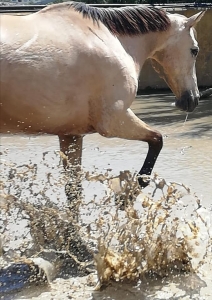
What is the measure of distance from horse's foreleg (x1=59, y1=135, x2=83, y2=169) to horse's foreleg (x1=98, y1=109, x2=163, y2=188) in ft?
1.15

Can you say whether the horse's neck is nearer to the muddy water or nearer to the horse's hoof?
the horse's hoof

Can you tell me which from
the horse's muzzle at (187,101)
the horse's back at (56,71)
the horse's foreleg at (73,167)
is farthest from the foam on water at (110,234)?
the horse's muzzle at (187,101)

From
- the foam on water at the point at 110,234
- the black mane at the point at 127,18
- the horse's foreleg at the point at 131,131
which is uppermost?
the black mane at the point at 127,18

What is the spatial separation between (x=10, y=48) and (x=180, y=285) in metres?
1.59

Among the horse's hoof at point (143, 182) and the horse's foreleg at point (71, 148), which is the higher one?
the horse's foreleg at point (71, 148)

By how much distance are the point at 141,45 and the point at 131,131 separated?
634mm

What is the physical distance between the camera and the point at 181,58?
4.33m

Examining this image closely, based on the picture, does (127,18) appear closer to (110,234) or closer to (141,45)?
(141,45)

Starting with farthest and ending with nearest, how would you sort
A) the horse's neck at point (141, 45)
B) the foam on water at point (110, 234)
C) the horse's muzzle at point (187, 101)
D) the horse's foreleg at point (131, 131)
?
the horse's muzzle at point (187, 101), the horse's neck at point (141, 45), the horse's foreleg at point (131, 131), the foam on water at point (110, 234)

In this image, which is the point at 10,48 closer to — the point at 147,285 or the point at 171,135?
the point at 147,285

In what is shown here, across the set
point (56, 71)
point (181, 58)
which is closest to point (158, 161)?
point (181, 58)

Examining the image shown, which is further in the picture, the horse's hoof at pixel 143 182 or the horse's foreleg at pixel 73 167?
the horse's hoof at pixel 143 182

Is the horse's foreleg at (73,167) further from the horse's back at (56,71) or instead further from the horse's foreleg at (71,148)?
the horse's back at (56,71)

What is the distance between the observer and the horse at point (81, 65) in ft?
11.1
